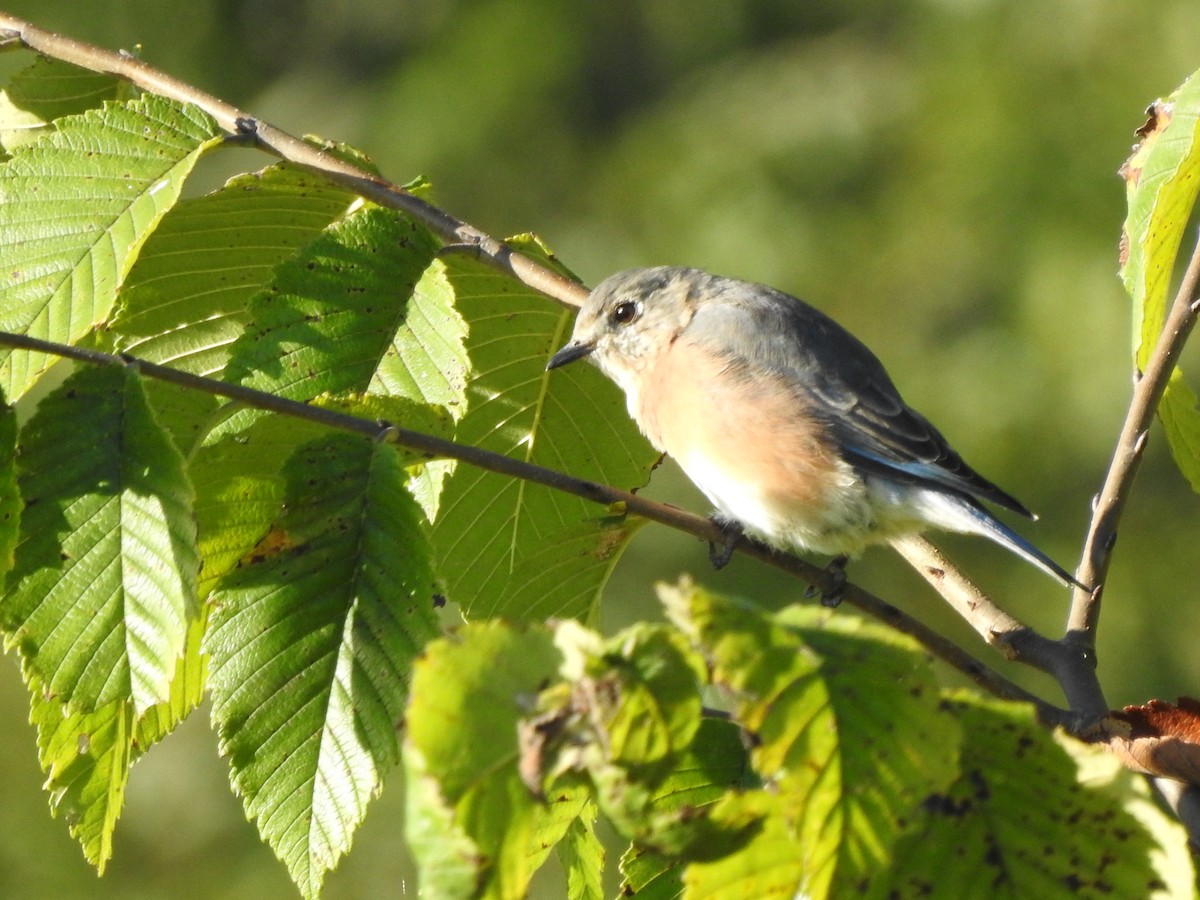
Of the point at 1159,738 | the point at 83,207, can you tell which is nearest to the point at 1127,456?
the point at 1159,738

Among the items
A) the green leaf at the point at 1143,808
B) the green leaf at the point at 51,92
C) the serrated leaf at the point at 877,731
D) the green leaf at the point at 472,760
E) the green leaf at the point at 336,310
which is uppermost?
the green leaf at the point at 51,92

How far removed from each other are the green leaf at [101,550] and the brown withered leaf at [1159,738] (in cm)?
98

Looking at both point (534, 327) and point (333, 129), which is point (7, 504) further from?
point (333, 129)

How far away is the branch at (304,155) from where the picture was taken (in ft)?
7.11

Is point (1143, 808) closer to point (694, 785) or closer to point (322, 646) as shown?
point (694, 785)

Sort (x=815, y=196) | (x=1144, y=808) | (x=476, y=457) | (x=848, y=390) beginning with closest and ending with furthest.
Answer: (x=1144, y=808) → (x=476, y=457) → (x=848, y=390) → (x=815, y=196)

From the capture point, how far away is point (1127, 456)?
193 cm

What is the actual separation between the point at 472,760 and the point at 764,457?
6.57 ft

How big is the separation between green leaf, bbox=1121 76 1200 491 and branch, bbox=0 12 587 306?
92 centimetres

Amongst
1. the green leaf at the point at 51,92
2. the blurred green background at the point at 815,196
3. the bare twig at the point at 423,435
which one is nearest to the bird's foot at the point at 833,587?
the bare twig at the point at 423,435

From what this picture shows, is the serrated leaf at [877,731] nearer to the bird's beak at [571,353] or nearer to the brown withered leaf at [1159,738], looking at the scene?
the brown withered leaf at [1159,738]

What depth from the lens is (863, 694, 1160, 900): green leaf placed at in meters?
1.23

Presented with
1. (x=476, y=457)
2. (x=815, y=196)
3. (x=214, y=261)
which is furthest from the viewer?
(x=815, y=196)

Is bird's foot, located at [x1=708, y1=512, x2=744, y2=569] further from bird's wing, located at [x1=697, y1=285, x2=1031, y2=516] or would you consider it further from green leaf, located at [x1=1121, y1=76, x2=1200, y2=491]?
green leaf, located at [x1=1121, y1=76, x2=1200, y2=491]
